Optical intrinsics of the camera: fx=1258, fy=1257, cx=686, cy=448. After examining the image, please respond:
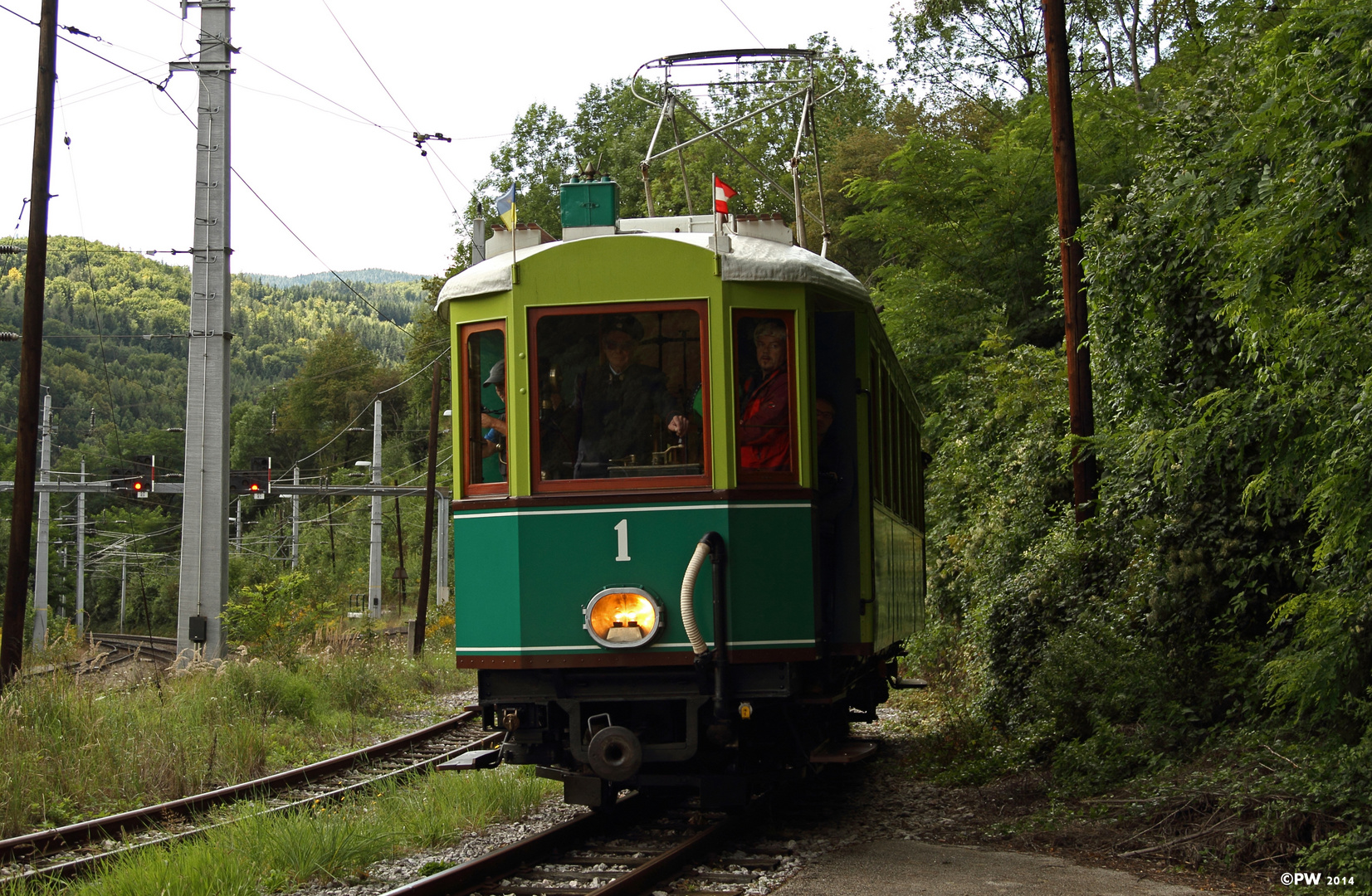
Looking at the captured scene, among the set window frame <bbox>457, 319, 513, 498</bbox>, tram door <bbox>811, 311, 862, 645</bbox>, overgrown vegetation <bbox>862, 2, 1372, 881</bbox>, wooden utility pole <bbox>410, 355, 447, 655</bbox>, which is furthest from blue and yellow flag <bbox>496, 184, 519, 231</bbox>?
wooden utility pole <bbox>410, 355, 447, 655</bbox>

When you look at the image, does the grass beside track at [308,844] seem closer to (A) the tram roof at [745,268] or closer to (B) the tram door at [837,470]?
(B) the tram door at [837,470]

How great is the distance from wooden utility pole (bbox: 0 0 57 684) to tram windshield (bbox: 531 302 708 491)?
8.40 m

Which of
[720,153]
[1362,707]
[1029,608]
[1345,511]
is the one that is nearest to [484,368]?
[1345,511]

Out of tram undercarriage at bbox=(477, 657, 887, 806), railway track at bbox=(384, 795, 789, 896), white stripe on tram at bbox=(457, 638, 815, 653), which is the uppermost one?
white stripe on tram at bbox=(457, 638, 815, 653)

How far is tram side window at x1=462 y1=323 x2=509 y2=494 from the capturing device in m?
7.02

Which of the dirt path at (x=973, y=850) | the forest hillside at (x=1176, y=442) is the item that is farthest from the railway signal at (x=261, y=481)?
the dirt path at (x=973, y=850)

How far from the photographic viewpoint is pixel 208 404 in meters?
17.2

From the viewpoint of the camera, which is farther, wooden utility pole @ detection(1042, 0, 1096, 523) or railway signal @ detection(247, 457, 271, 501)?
railway signal @ detection(247, 457, 271, 501)

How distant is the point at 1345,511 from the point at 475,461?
4.59 m

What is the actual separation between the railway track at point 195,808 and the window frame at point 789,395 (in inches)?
121

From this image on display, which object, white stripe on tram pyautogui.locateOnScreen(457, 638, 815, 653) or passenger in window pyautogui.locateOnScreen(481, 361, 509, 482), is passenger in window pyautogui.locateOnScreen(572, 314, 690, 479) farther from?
white stripe on tram pyautogui.locateOnScreen(457, 638, 815, 653)

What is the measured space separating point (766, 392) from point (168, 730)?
739cm

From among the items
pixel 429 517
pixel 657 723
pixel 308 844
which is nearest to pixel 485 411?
pixel 657 723

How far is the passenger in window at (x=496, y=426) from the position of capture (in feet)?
23.0
